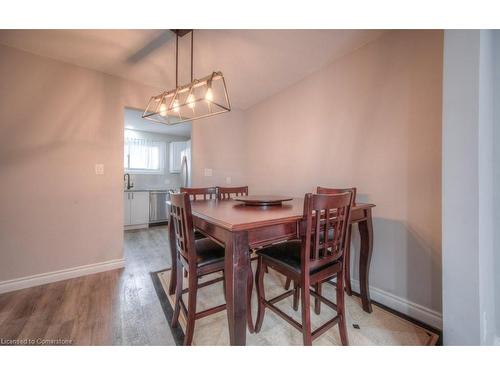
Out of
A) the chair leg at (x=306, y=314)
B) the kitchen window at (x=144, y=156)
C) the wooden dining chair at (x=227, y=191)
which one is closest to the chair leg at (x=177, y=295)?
the chair leg at (x=306, y=314)

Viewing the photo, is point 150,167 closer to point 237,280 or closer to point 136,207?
point 136,207

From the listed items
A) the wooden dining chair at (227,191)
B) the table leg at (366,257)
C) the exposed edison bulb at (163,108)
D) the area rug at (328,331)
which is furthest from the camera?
the wooden dining chair at (227,191)

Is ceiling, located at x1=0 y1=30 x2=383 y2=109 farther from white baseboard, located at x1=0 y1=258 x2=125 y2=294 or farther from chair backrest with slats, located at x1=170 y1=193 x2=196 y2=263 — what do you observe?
white baseboard, located at x1=0 y1=258 x2=125 y2=294

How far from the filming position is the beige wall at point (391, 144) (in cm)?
144

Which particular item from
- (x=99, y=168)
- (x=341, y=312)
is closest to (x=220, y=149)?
(x=99, y=168)

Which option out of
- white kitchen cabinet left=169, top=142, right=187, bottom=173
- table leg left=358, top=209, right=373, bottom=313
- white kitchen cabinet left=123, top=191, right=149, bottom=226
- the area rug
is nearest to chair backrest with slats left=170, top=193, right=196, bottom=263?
the area rug

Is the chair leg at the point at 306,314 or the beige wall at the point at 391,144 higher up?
the beige wall at the point at 391,144

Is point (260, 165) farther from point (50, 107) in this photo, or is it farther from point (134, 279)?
point (50, 107)

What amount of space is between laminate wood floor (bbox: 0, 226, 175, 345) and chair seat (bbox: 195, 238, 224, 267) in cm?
55

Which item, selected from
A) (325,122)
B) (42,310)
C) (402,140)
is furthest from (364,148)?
(42,310)

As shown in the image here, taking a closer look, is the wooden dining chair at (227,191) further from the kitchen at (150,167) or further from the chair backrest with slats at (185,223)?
the kitchen at (150,167)

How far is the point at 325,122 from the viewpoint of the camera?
216 centimetres

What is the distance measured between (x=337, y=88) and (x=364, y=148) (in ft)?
2.35

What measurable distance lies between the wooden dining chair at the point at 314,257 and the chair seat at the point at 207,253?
283 millimetres
